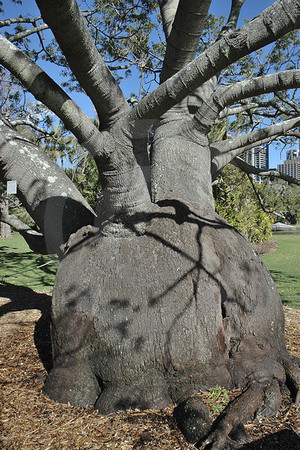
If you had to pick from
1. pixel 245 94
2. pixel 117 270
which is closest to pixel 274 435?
pixel 117 270

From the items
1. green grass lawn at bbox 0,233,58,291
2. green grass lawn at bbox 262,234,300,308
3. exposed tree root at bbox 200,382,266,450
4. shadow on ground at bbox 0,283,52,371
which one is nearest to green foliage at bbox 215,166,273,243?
green grass lawn at bbox 262,234,300,308

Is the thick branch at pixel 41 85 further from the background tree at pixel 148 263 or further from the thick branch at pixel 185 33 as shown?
the thick branch at pixel 185 33

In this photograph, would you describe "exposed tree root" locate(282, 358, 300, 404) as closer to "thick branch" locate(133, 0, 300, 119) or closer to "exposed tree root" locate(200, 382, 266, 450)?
"exposed tree root" locate(200, 382, 266, 450)

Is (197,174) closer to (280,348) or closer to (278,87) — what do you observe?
(278,87)

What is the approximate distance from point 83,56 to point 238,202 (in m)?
12.3

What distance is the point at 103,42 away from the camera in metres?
7.93

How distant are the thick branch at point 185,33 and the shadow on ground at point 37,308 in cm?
281

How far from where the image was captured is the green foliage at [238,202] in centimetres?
1363

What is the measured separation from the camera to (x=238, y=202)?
14031 mm

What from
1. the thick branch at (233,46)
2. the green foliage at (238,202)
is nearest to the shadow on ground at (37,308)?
the thick branch at (233,46)

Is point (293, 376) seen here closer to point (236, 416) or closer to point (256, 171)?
point (236, 416)

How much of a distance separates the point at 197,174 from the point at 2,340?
8.07 ft

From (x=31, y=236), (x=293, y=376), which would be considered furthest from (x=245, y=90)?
(x=31, y=236)

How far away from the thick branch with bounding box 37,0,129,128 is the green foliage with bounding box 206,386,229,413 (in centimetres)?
208
